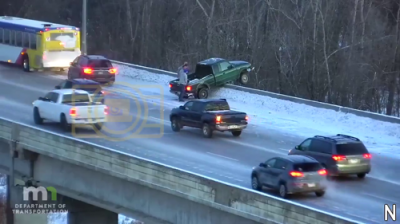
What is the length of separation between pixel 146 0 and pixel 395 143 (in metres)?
43.2

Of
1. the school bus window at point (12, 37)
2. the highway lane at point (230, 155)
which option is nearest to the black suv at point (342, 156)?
the highway lane at point (230, 155)

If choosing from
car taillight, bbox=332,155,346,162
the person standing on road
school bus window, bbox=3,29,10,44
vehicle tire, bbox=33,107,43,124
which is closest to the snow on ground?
the person standing on road

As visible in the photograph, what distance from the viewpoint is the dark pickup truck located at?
1097 inches

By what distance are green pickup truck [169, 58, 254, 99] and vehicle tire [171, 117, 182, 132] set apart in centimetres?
572

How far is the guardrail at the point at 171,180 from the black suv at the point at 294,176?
2.46m

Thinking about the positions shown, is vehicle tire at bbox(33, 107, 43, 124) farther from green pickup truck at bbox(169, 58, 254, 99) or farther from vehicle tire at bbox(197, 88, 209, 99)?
vehicle tire at bbox(197, 88, 209, 99)

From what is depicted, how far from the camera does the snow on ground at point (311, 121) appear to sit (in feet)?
95.1

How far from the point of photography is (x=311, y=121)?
105ft

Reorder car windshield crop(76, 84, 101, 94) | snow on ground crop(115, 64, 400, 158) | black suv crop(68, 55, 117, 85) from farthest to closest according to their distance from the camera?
black suv crop(68, 55, 117, 85)
car windshield crop(76, 84, 101, 94)
snow on ground crop(115, 64, 400, 158)

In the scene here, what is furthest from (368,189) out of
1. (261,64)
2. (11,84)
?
(261,64)

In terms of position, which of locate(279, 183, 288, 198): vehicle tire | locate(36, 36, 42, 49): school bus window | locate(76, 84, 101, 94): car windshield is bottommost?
locate(279, 183, 288, 198): vehicle tire

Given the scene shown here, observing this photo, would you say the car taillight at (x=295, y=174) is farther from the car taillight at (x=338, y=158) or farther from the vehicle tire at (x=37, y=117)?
the vehicle tire at (x=37, y=117)

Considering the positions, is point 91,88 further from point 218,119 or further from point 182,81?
point 218,119

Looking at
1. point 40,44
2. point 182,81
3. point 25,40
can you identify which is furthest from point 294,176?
point 25,40
